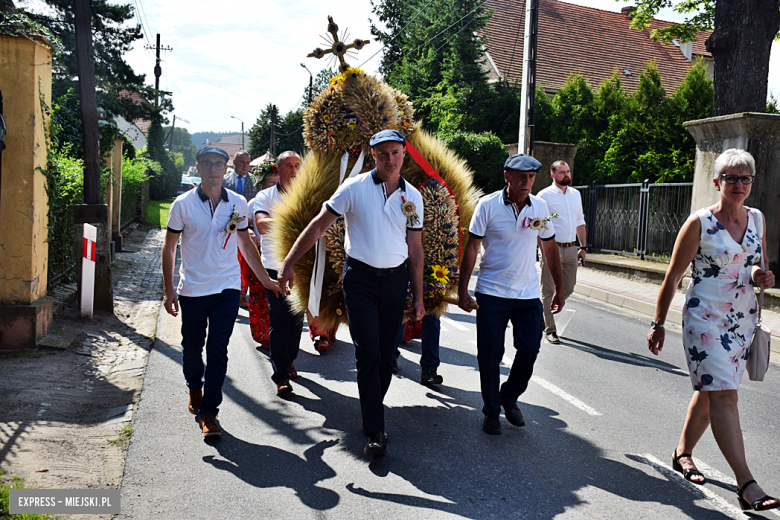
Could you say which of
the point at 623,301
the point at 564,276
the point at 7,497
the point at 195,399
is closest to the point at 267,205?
the point at 195,399

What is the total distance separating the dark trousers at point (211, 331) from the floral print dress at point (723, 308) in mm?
2943

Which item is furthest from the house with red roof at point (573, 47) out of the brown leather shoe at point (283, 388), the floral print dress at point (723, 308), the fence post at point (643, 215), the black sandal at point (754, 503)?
the black sandal at point (754, 503)

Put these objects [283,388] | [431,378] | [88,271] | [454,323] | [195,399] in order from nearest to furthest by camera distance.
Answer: [195,399] < [283,388] < [431,378] < [88,271] < [454,323]

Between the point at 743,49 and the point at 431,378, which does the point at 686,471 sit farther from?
the point at 743,49

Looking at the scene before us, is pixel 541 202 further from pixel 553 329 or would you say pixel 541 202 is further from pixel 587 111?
pixel 587 111

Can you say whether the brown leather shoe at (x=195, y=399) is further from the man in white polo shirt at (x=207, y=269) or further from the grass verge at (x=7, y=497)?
the grass verge at (x=7, y=497)

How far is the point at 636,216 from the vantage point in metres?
14.1

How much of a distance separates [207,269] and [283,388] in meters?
1.35

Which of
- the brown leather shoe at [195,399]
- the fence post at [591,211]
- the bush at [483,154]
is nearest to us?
A: the brown leather shoe at [195,399]

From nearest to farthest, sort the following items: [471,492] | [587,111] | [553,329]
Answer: [471,492], [553,329], [587,111]

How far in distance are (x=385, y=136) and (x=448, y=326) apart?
4.66 m

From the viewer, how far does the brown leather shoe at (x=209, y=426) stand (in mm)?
4211

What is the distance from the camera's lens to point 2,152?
597cm

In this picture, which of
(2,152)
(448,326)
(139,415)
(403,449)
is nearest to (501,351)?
(403,449)
